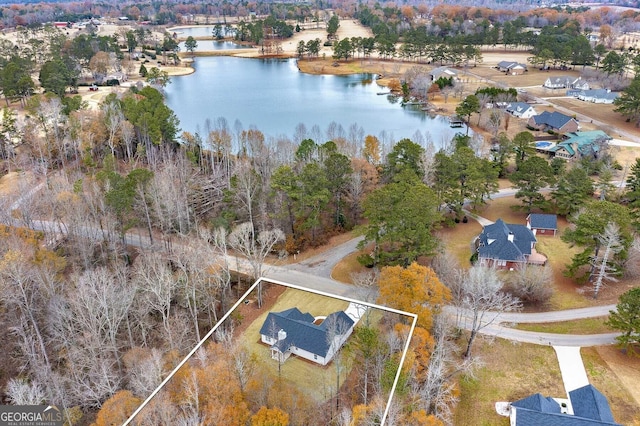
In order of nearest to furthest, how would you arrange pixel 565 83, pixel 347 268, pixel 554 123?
1. pixel 347 268
2. pixel 554 123
3. pixel 565 83

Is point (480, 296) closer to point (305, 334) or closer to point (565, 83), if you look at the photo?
point (305, 334)

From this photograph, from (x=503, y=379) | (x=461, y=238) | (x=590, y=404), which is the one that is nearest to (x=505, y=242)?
(x=461, y=238)

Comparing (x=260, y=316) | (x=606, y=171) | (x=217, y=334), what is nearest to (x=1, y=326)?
(x=260, y=316)

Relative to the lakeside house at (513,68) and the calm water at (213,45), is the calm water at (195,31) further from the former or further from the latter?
the lakeside house at (513,68)

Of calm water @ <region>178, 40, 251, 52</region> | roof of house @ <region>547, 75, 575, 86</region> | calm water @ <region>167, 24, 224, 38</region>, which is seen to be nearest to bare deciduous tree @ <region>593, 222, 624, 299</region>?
roof of house @ <region>547, 75, 575, 86</region>

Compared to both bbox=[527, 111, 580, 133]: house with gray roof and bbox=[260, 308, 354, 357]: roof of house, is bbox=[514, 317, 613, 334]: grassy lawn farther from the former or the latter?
bbox=[527, 111, 580, 133]: house with gray roof

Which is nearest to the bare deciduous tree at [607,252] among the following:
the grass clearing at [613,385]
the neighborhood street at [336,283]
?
the neighborhood street at [336,283]

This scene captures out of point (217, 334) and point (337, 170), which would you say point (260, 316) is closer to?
point (217, 334)
